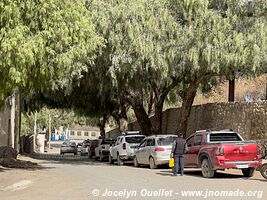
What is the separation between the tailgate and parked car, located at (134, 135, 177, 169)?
19.0 feet

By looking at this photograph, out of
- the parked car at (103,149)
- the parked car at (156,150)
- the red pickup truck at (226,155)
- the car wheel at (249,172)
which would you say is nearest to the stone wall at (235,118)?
the parked car at (156,150)

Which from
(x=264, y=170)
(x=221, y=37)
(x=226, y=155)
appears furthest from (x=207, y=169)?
(x=221, y=37)

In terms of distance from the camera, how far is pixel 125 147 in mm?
27625

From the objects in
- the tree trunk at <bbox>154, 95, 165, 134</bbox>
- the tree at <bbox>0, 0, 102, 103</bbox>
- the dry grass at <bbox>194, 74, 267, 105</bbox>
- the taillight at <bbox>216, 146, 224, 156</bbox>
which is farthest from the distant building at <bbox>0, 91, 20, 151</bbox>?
the dry grass at <bbox>194, 74, 267, 105</bbox>

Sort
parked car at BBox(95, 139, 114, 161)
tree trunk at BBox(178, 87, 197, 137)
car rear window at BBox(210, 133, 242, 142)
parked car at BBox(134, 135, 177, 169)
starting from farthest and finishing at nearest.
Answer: parked car at BBox(95, 139, 114, 161) < tree trunk at BBox(178, 87, 197, 137) < parked car at BBox(134, 135, 177, 169) < car rear window at BBox(210, 133, 242, 142)

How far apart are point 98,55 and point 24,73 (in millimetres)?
9914

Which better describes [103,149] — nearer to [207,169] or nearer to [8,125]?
[8,125]

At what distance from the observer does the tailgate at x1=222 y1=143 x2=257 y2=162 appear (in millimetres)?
17031

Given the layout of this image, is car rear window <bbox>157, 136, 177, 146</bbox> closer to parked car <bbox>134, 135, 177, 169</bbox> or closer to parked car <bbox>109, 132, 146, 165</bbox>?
parked car <bbox>134, 135, 177, 169</bbox>

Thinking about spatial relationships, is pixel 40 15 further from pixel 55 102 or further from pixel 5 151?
pixel 55 102

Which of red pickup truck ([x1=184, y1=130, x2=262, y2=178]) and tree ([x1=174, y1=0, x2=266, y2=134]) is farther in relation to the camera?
tree ([x1=174, y1=0, x2=266, y2=134])

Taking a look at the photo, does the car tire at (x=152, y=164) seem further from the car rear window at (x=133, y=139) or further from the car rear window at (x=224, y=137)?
the car rear window at (x=224, y=137)

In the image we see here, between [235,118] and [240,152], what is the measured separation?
11.3 metres

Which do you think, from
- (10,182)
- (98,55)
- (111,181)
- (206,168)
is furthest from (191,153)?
(98,55)
